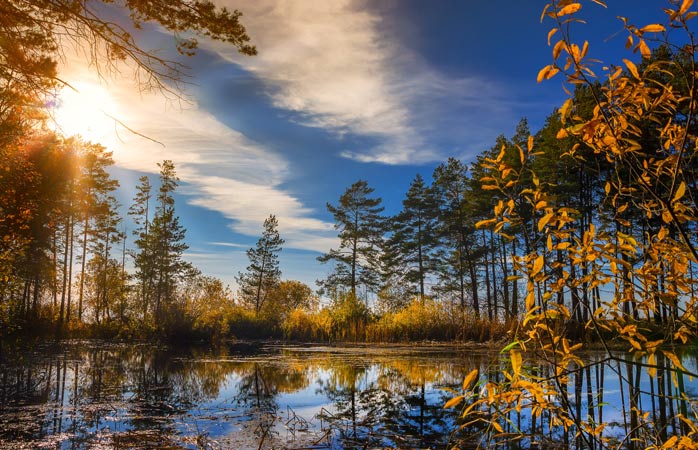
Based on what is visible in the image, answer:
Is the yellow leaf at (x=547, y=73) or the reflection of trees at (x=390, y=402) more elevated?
the yellow leaf at (x=547, y=73)

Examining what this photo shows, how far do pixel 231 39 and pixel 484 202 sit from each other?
970 inches

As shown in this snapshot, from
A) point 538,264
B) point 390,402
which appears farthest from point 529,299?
point 390,402

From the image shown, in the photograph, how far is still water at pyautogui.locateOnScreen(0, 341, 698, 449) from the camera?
4.84 m

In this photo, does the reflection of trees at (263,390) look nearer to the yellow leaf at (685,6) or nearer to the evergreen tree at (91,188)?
the yellow leaf at (685,6)

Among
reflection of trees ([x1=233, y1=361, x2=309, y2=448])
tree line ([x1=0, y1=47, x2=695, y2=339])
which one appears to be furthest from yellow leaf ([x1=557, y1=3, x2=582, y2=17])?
tree line ([x1=0, y1=47, x2=695, y2=339])

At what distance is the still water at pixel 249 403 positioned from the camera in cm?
484

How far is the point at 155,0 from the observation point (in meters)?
5.94

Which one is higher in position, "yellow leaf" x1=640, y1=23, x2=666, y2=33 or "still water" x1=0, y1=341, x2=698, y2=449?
"yellow leaf" x1=640, y1=23, x2=666, y2=33

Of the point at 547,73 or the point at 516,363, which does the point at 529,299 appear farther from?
the point at 547,73

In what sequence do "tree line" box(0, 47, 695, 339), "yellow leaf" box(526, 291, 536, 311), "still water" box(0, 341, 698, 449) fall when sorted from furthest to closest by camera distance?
"tree line" box(0, 47, 695, 339), "still water" box(0, 341, 698, 449), "yellow leaf" box(526, 291, 536, 311)

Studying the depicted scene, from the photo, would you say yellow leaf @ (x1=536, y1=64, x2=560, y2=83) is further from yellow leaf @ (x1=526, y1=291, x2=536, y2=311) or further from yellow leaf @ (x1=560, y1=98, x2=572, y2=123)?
yellow leaf @ (x1=526, y1=291, x2=536, y2=311)

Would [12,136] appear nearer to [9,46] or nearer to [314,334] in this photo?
[9,46]

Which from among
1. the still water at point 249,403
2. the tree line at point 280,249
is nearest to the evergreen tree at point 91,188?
the tree line at point 280,249

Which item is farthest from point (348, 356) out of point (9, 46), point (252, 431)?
point (9, 46)
